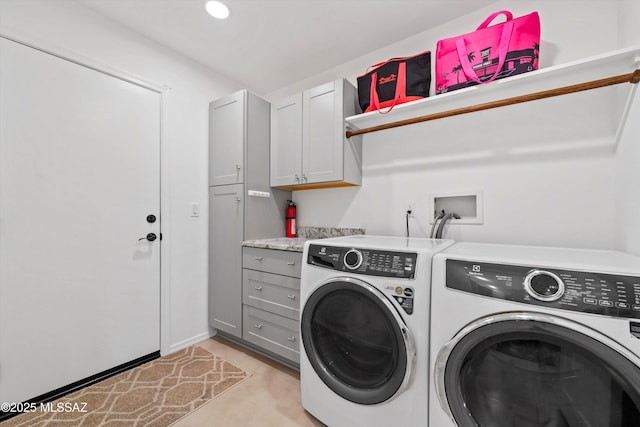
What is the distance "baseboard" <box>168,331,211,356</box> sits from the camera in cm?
213

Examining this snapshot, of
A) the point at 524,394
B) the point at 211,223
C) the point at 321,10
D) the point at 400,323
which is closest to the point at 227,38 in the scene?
the point at 321,10

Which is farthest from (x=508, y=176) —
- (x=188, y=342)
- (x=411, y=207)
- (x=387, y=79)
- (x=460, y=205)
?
(x=188, y=342)

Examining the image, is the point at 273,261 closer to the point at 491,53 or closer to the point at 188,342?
the point at 188,342

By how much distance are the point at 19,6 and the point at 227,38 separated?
1.16m

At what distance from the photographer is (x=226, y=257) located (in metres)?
2.29

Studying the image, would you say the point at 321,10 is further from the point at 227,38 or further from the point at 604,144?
the point at 604,144

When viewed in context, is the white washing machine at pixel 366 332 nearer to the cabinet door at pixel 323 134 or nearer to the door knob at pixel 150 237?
the cabinet door at pixel 323 134

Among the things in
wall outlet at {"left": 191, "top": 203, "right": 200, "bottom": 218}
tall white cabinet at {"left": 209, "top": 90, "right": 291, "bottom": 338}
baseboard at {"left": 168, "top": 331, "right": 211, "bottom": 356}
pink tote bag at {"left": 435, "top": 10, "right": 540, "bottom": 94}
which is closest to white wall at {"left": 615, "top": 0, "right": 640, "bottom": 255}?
pink tote bag at {"left": 435, "top": 10, "right": 540, "bottom": 94}

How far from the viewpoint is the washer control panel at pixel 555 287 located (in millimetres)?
704

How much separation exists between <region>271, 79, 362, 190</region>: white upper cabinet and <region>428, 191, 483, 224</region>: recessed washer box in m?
0.64

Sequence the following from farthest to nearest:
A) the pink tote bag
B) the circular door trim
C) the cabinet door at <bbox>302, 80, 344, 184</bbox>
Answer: the cabinet door at <bbox>302, 80, 344, 184</bbox> < the pink tote bag < the circular door trim

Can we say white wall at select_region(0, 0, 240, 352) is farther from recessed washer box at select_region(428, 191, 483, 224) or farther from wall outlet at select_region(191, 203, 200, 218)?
recessed washer box at select_region(428, 191, 483, 224)

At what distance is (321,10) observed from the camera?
5.58ft

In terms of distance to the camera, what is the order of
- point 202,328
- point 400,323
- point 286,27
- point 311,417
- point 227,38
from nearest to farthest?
point 400,323
point 311,417
point 286,27
point 227,38
point 202,328
